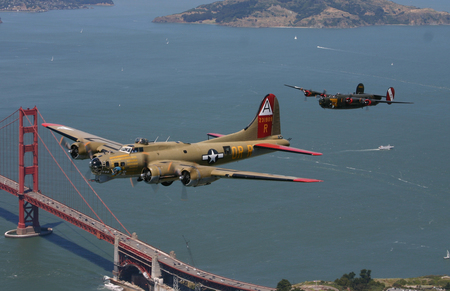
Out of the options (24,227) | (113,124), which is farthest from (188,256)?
(113,124)

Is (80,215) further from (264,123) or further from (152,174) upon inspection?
(152,174)

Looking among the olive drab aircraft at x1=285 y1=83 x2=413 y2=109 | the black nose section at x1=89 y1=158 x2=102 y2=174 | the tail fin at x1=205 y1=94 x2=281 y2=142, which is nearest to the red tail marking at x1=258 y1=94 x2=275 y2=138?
the tail fin at x1=205 y1=94 x2=281 y2=142

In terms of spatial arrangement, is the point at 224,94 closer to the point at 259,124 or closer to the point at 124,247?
the point at 124,247

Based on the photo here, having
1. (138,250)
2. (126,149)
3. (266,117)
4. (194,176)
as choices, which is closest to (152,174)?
(194,176)

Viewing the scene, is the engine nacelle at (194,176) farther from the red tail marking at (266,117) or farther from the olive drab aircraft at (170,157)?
the red tail marking at (266,117)

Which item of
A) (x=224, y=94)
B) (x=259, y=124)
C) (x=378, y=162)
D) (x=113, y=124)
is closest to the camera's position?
(x=259, y=124)
